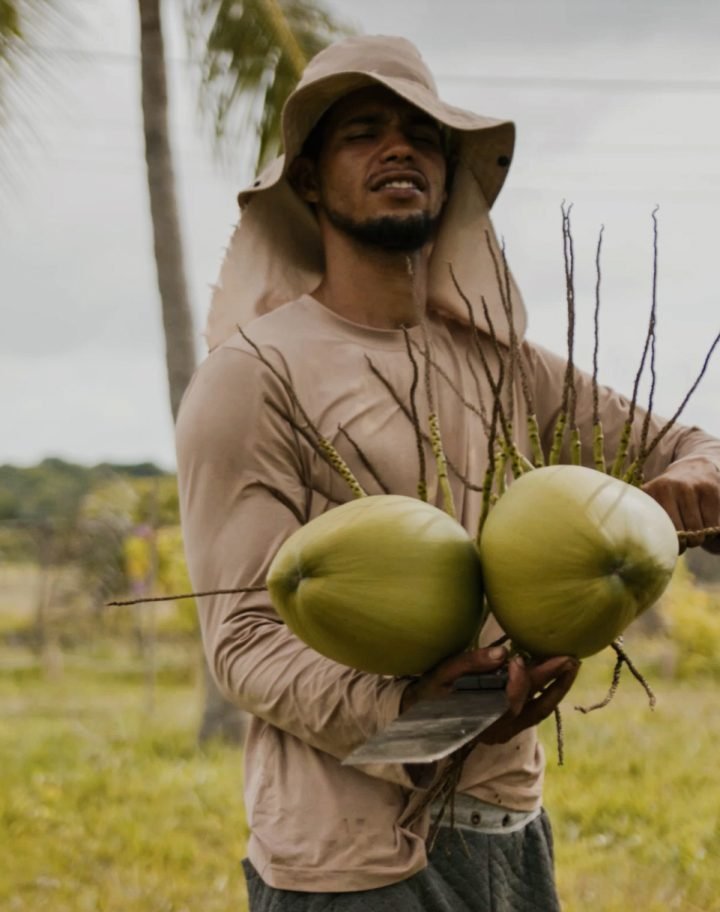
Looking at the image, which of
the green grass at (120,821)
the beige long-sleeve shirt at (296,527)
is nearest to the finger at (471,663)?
the beige long-sleeve shirt at (296,527)

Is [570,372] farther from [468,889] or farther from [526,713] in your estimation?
[468,889]

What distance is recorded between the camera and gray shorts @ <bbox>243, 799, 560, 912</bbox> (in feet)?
6.08

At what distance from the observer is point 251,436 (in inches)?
75.4

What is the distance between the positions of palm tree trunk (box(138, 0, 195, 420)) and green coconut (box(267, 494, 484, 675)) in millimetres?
5277

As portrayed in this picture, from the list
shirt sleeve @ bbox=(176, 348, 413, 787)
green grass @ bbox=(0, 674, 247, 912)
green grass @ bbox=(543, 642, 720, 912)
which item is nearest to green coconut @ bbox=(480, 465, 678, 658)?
shirt sleeve @ bbox=(176, 348, 413, 787)

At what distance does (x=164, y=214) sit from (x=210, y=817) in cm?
301

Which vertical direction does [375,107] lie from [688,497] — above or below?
above

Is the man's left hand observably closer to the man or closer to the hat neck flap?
the man

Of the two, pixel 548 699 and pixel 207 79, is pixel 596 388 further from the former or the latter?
pixel 207 79

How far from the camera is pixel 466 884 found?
1.97 m

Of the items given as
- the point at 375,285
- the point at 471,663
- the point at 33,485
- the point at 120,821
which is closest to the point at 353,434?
the point at 375,285

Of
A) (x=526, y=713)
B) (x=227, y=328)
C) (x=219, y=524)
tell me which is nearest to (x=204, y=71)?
(x=227, y=328)

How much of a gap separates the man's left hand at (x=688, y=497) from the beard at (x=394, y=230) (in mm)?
592

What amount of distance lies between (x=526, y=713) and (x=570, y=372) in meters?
0.41
